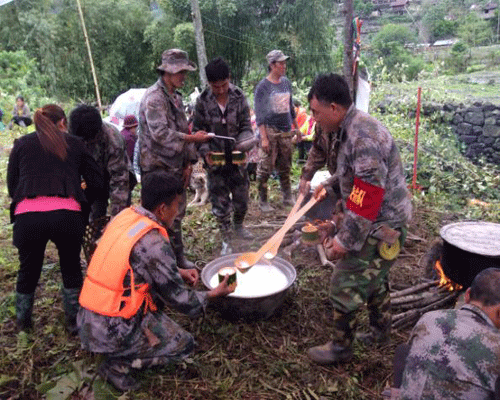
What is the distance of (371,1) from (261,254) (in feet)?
184

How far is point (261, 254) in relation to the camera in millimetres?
3574

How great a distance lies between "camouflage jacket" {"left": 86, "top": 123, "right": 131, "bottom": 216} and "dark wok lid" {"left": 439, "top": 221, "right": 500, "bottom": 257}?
298 cm

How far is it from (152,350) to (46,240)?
121 cm

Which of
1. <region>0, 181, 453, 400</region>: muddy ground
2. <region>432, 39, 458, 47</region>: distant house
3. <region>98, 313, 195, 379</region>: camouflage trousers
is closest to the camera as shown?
<region>98, 313, 195, 379</region>: camouflage trousers

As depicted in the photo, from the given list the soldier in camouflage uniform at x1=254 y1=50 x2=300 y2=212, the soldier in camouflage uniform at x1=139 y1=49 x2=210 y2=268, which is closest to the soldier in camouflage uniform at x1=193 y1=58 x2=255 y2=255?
the soldier in camouflage uniform at x1=139 y1=49 x2=210 y2=268

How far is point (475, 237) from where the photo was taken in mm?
3756

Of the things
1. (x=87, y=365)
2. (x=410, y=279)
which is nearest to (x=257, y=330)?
(x=87, y=365)

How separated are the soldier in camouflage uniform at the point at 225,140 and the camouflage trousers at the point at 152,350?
2.01 m

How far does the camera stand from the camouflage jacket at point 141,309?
8.72 feet

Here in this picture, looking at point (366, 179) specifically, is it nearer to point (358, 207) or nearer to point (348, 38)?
point (358, 207)

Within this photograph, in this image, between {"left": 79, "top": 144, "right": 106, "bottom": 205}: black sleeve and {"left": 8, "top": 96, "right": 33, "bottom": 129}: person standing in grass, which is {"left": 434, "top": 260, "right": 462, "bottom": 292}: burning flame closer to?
{"left": 79, "top": 144, "right": 106, "bottom": 205}: black sleeve

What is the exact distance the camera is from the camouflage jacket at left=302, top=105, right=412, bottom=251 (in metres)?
2.62

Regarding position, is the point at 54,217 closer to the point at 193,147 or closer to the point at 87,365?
the point at 87,365

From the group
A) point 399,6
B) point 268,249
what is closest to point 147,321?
point 268,249
